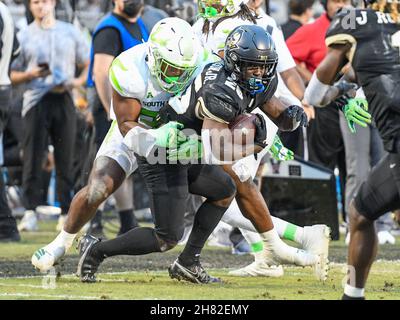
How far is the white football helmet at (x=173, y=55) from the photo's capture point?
20.1 ft

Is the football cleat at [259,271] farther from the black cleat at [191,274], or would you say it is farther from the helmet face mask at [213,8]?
the helmet face mask at [213,8]

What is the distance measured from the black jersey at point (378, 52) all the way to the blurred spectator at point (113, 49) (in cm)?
352

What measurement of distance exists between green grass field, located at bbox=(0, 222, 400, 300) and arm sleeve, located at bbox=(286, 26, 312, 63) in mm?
2026

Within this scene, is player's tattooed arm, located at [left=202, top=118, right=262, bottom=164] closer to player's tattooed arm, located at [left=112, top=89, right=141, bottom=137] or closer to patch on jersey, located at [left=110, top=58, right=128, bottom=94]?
player's tattooed arm, located at [left=112, top=89, right=141, bottom=137]

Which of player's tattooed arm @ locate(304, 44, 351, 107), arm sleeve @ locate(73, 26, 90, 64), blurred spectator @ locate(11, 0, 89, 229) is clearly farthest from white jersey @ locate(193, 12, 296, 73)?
arm sleeve @ locate(73, 26, 90, 64)

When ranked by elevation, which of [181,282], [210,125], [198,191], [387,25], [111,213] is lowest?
[111,213]

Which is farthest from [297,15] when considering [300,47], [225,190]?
[225,190]

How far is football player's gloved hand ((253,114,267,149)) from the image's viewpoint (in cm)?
599

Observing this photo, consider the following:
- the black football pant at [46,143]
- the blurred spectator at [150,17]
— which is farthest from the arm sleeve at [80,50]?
the blurred spectator at [150,17]

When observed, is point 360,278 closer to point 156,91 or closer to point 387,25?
point 387,25

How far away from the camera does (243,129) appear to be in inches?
236

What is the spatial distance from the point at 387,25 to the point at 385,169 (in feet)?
2.27

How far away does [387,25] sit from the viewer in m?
5.35
